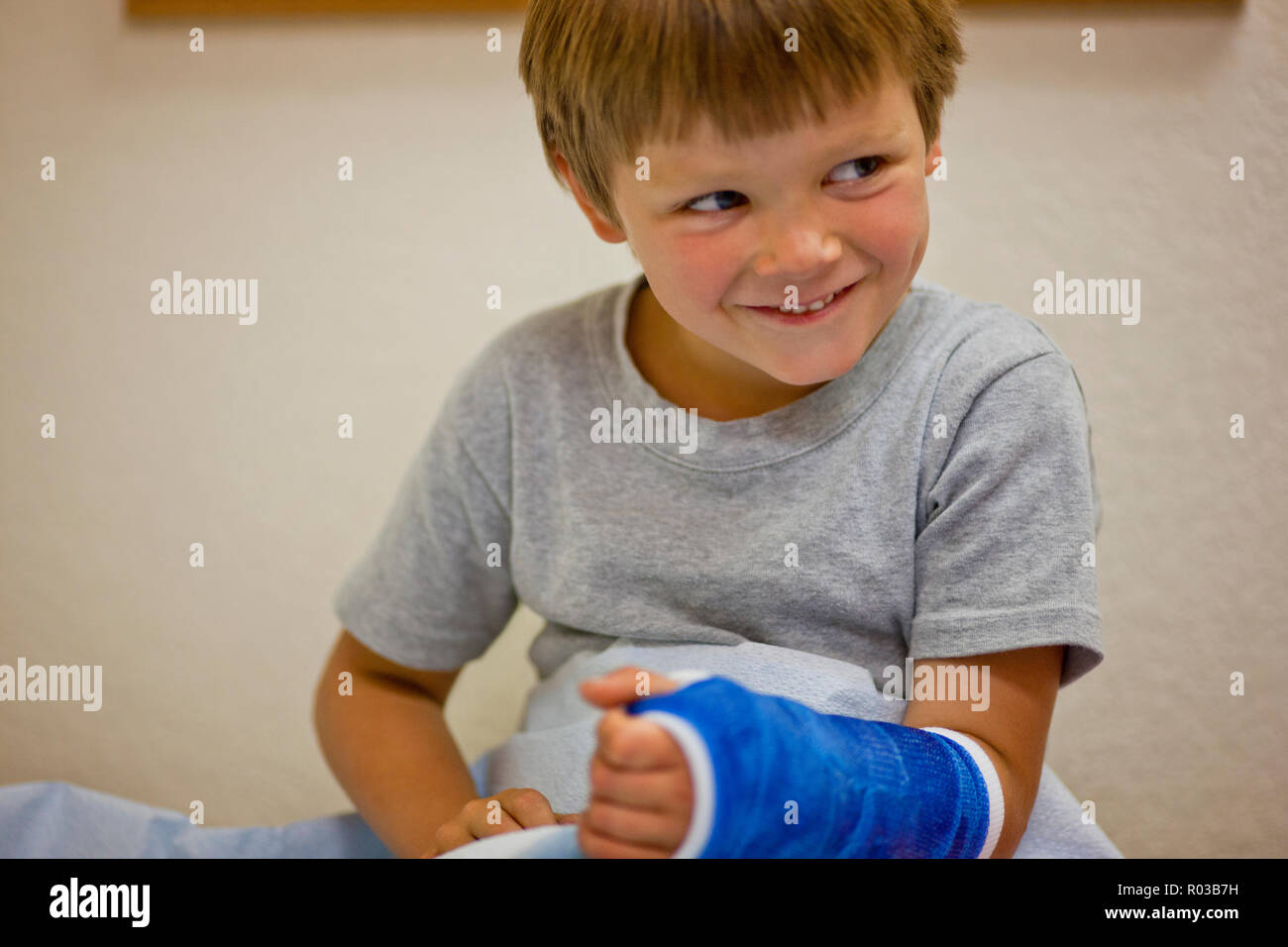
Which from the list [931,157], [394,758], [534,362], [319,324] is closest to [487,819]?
[394,758]

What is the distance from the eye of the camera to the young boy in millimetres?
442

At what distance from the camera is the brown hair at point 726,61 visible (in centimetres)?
48

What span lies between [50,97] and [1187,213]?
2.82ft

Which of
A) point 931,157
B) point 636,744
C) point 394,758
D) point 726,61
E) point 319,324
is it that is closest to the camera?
point 636,744

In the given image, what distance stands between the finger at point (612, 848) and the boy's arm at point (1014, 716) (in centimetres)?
20

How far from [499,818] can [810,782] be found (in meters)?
0.19

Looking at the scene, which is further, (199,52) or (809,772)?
(199,52)

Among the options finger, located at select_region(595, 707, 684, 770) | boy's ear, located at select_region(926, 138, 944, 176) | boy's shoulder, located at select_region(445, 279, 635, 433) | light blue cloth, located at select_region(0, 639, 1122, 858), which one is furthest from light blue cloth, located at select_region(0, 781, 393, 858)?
boy's ear, located at select_region(926, 138, 944, 176)

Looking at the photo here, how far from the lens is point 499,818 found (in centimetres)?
55

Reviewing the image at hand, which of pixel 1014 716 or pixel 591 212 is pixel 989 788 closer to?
pixel 1014 716

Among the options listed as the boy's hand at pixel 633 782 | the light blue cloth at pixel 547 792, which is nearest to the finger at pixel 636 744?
the boy's hand at pixel 633 782

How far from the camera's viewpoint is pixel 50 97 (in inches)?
36.8

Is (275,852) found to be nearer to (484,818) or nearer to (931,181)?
(484,818)
